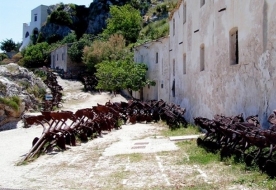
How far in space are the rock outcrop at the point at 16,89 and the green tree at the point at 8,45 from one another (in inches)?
2170

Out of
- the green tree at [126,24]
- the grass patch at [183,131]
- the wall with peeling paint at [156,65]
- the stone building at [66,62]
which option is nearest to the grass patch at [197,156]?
the grass patch at [183,131]

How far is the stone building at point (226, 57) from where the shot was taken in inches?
303

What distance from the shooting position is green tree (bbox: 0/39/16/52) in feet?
234

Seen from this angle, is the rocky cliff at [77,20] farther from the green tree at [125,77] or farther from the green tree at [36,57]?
the green tree at [125,77]

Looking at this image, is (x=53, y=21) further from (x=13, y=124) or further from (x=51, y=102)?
(x=13, y=124)

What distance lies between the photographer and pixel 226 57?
33.1 ft

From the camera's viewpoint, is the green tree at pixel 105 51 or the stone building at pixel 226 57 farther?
the green tree at pixel 105 51

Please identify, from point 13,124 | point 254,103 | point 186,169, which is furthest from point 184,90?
point 186,169

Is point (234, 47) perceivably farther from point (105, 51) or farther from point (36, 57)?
point (36, 57)

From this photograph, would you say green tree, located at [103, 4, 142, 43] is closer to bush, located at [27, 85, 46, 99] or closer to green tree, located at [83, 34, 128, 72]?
green tree, located at [83, 34, 128, 72]

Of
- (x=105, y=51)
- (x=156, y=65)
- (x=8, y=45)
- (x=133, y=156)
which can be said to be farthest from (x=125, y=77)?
(x=8, y=45)

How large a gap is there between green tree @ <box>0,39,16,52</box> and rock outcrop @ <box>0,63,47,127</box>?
55118mm

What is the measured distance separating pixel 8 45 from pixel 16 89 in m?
61.3

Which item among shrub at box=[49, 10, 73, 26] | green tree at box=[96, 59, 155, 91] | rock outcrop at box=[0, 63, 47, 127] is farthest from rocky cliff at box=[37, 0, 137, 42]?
rock outcrop at box=[0, 63, 47, 127]
